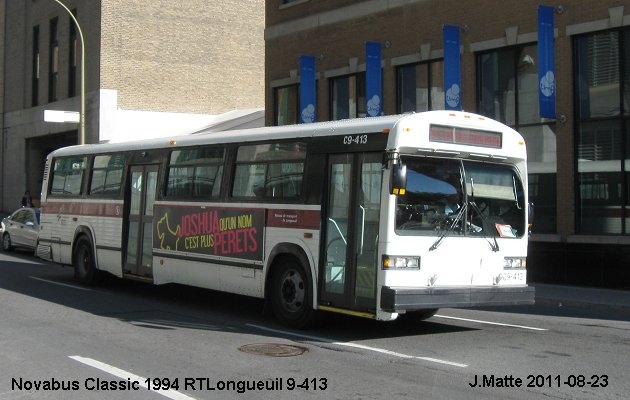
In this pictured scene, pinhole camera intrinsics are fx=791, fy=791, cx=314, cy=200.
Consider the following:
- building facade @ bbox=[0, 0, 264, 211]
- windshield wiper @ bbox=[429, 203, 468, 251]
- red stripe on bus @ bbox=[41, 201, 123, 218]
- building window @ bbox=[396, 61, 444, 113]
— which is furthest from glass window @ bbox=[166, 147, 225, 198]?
building facade @ bbox=[0, 0, 264, 211]

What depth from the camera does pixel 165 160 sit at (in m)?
14.4

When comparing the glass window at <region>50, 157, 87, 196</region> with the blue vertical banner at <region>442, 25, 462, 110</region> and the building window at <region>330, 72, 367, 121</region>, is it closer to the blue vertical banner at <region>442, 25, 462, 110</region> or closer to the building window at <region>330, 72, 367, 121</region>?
the blue vertical banner at <region>442, 25, 462, 110</region>

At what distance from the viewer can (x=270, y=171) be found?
11.9 meters

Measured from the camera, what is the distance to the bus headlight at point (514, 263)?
10.8 metres

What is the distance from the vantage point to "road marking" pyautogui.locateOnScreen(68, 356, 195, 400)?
735cm

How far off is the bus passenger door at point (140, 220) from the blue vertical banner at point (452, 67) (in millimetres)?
9146

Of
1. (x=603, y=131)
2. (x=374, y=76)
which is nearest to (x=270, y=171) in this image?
(x=603, y=131)

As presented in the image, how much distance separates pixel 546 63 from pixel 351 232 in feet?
33.8

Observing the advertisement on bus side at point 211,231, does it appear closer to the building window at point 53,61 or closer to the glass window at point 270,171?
the glass window at point 270,171

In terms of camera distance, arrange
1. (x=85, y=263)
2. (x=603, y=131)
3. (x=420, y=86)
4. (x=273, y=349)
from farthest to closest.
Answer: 1. (x=420, y=86)
2. (x=603, y=131)
3. (x=85, y=263)
4. (x=273, y=349)

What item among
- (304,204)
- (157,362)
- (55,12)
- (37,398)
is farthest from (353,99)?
(55,12)

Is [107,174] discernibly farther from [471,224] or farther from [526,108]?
[526,108]

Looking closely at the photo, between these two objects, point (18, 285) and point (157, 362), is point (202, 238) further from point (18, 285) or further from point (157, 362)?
point (18, 285)

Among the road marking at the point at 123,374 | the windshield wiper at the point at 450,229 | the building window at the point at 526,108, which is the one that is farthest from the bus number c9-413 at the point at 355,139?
the building window at the point at 526,108
